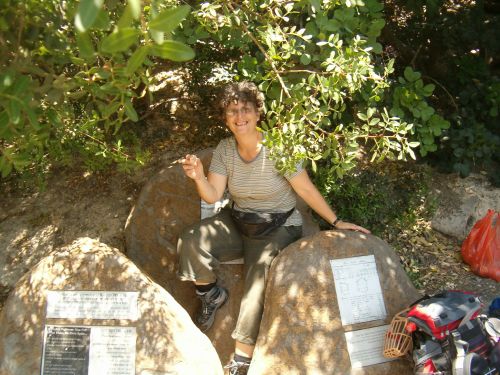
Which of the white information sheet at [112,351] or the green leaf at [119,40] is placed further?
the white information sheet at [112,351]

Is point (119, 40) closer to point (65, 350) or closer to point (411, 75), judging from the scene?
point (65, 350)

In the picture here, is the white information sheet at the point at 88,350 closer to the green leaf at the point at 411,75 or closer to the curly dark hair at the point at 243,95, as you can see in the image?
the curly dark hair at the point at 243,95

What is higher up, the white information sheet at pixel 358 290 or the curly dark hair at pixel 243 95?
the curly dark hair at pixel 243 95

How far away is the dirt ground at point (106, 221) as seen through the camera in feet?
14.8

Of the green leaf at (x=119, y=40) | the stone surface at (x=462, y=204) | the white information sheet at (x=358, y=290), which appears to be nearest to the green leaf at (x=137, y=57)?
the green leaf at (x=119, y=40)

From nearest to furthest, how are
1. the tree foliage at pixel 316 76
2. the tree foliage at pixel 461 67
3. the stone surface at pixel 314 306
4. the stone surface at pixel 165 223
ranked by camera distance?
1. the tree foliage at pixel 316 76
2. the stone surface at pixel 314 306
3. the stone surface at pixel 165 223
4. the tree foliage at pixel 461 67

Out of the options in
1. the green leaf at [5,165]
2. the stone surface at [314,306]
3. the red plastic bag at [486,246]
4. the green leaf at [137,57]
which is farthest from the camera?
the red plastic bag at [486,246]

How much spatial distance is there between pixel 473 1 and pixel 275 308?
12.2ft

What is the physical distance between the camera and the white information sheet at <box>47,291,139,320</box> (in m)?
3.46

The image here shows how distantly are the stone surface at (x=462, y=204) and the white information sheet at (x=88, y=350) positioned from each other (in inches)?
118

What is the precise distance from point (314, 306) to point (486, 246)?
178 cm

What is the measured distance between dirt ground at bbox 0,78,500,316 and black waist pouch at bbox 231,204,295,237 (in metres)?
1.20

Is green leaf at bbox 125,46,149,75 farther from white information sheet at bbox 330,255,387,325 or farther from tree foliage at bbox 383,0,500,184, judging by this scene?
tree foliage at bbox 383,0,500,184

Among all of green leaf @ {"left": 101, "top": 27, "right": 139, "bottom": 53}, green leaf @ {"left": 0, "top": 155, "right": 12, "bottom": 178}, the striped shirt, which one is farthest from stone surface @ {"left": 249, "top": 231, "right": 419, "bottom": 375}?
green leaf @ {"left": 101, "top": 27, "right": 139, "bottom": 53}
